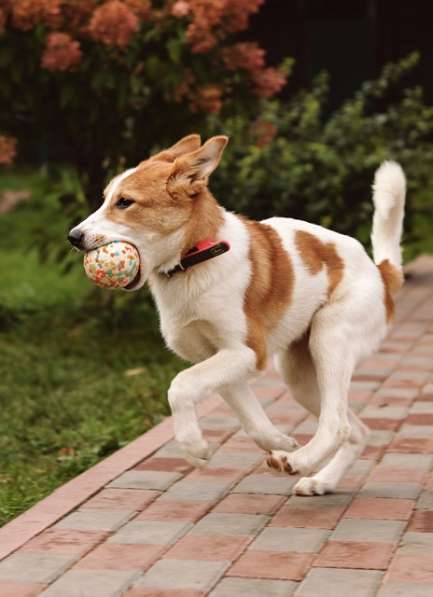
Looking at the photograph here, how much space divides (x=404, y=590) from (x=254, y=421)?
1.15 metres

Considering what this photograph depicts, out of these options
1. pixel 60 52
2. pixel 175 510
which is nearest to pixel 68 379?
pixel 60 52

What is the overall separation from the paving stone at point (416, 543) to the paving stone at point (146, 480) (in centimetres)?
112

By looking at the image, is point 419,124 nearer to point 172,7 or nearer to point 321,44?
point 172,7

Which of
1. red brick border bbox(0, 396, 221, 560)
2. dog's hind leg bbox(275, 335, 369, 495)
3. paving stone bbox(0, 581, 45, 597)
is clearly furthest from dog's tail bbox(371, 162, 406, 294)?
paving stone bbox(0, 581, 45, 597)

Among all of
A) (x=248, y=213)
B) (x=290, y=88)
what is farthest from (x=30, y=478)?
(x=290, y=88)

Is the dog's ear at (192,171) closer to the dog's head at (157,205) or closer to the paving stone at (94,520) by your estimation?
the dog's head at (157,205)

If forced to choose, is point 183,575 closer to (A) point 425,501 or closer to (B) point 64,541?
(B) point 64,541

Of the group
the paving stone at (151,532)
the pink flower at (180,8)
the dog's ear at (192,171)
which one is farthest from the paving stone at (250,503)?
the pink flower at (180,8)

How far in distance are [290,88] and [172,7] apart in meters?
9.22

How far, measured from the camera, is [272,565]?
155 inches

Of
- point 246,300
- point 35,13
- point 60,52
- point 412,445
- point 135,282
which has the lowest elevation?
point 412,445

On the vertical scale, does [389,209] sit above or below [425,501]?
above

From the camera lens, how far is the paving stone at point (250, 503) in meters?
4.57

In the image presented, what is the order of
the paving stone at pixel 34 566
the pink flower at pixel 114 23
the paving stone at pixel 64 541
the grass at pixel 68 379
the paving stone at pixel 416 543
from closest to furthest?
the paving stone at pixel 34 566 → the paving stone at pixel 416 543 → the paving stone at pixel 64 541 → the grass at pixel 68 379 → the pink flower at pixel 114 23
